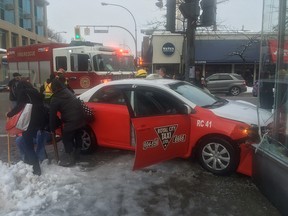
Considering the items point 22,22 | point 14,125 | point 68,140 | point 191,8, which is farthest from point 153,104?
point 22,22

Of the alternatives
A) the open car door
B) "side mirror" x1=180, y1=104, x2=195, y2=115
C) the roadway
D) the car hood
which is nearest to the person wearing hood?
the roadway

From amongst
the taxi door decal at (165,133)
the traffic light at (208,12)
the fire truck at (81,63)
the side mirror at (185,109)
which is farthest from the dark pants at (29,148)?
the fire truck at (81,63)

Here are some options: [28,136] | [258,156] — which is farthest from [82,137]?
[258,156]

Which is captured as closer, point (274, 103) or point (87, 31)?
point (274, 103)

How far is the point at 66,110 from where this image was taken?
6.30 metres

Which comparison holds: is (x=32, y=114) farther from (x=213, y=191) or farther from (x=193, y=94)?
(x=213, y=191)

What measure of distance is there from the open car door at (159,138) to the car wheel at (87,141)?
1.93 m

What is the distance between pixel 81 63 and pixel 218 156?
392 inches

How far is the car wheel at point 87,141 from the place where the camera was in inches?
277

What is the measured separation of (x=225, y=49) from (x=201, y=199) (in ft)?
92.1

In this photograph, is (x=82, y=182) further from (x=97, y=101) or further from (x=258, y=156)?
(x=258, y=156)

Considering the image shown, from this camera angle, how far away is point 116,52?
50.5 ft

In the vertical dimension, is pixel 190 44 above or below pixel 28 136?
above

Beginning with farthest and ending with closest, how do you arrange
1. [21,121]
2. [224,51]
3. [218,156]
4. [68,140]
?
[224,51]
[68,140]
[21,121]
[218,156]
